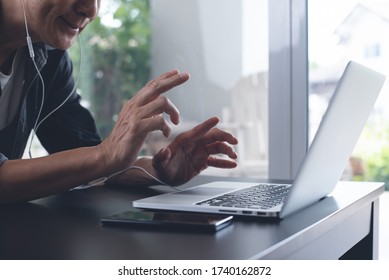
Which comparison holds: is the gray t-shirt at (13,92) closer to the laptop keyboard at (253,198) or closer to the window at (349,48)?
the laptop keyboard at (253,198)

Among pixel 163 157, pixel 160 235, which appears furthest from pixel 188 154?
pixel 160 235

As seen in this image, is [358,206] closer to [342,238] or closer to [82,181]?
[342,238]

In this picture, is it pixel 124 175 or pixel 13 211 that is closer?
pixel 13 211

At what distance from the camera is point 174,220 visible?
2.56 ft

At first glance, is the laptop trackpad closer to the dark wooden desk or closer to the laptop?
the laptop

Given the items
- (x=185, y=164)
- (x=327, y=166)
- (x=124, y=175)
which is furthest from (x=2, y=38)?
(x=327, y=166)

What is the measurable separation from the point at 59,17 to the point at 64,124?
1.15ft

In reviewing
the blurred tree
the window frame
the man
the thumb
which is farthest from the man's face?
the blurred tree

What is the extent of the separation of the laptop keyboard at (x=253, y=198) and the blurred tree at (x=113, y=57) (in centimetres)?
238

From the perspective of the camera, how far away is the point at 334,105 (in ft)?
2.65

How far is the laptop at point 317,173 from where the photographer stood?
809 millimetres

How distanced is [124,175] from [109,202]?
0.94 ft

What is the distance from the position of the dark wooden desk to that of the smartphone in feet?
0.05

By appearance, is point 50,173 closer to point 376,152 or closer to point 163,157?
point 163,157
